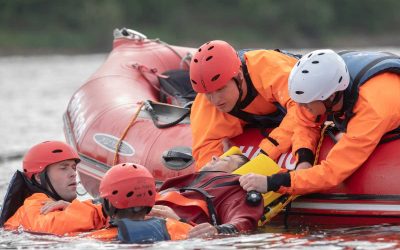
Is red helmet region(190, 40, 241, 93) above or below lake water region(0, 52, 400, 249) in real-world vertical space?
above

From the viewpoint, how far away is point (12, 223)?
798cm

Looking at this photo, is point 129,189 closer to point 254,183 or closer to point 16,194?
point 254,183

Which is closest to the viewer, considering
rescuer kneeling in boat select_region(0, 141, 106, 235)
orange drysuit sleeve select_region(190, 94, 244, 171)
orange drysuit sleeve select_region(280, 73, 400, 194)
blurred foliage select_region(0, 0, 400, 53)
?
orange drysuit sleeve select_region(280, 73, 400, 194)

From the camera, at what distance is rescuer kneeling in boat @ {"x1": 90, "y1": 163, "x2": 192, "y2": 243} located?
23.1 ft

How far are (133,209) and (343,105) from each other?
1.59 m

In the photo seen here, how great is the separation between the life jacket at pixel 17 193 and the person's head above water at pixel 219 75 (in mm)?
1375

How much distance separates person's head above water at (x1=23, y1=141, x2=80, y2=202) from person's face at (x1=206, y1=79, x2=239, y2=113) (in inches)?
42.8

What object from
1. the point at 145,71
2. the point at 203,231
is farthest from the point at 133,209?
the point at 145,71

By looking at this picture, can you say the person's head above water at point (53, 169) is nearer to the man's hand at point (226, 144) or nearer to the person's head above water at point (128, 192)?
the person's head above water at point (128, 192)

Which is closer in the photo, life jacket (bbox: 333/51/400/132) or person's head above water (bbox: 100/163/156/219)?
person's head above water (bbox: 100/163/156/219)

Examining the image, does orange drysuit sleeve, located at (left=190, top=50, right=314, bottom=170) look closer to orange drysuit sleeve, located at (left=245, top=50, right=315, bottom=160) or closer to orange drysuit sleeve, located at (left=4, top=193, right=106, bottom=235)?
orange drysuit sleeve, located at (left=245, top=50, right=315, bottom=160)

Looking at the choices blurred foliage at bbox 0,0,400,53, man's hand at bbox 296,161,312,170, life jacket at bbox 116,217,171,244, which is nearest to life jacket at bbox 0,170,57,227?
life jacket at bbox 116,217,171,244

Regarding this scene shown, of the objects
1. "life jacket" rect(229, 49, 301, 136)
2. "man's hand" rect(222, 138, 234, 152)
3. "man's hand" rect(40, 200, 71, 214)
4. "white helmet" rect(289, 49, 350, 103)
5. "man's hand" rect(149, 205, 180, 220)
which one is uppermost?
"white helmet" rect(289, 49, 350, 103)

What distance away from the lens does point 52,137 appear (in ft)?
55.6
